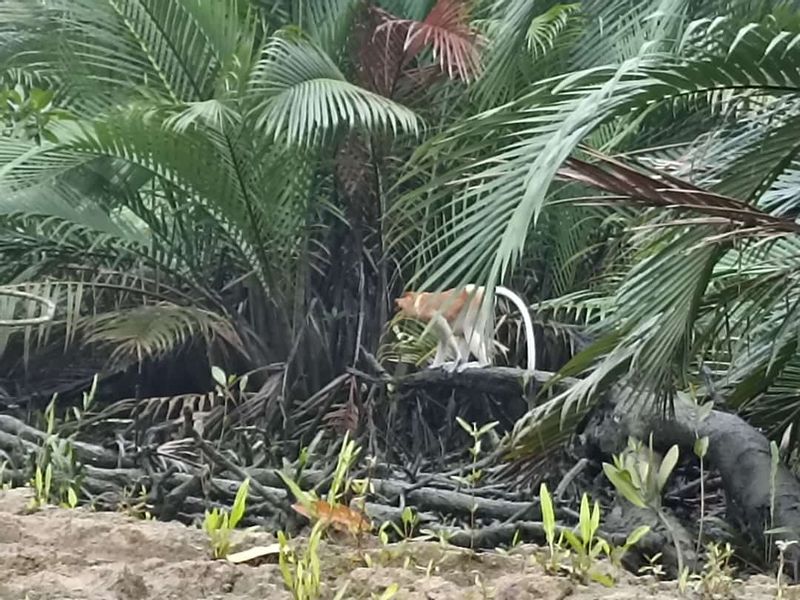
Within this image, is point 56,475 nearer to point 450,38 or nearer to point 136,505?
point 136,505

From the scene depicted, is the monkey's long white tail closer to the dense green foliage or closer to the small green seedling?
the dense green foliage

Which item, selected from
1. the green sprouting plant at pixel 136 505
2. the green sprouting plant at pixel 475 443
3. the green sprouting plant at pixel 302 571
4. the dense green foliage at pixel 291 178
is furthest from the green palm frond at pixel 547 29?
the green sprouting plant at pixel 302 571

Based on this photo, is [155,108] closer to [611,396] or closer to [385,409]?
[385,409]

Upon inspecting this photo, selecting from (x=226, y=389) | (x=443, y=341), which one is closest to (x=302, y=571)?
(x=226, y=389)

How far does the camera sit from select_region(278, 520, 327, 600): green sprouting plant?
1.54 meters

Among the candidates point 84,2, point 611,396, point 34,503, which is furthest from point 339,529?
point 84,2

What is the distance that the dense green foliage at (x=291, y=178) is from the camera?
325cm

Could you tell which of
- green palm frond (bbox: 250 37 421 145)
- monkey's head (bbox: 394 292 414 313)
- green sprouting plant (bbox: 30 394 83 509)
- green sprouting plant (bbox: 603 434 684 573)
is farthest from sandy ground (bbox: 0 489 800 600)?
monkey's head (bbox: 394 292 414 313)

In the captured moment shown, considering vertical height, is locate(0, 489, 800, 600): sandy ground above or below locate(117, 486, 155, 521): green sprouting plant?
above

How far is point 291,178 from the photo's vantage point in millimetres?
5070

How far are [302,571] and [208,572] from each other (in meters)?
0.15

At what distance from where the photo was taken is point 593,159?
7.66 feet

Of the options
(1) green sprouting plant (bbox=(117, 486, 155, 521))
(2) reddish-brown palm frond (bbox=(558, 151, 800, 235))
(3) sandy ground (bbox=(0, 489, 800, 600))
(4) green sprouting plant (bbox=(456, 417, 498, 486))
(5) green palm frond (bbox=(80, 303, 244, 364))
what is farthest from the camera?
(5) green palm frond (bbox=(80, 303, 244, 364))

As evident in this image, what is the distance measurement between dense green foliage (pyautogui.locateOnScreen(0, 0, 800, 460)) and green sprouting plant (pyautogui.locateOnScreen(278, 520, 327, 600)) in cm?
122
